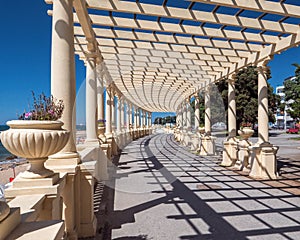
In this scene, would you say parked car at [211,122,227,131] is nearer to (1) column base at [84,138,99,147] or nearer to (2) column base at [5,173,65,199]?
(1) column base at [84,138,99,147]

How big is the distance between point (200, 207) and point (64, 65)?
3.84m

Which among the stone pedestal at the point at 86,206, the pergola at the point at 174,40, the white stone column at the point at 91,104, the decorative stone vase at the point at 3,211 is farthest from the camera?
the white stone column at the point at 91,104

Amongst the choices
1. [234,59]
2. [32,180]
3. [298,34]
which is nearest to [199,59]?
[234,59]

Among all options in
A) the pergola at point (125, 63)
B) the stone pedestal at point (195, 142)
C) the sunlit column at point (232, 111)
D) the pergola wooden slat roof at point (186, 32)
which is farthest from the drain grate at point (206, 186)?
the stone pedestal at point (195, 142)

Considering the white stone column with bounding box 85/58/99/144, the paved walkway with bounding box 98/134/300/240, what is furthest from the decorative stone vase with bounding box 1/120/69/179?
the white stone column with bounding box 85/58/99/144

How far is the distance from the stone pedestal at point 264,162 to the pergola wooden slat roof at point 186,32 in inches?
123

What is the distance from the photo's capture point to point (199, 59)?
9711 mm

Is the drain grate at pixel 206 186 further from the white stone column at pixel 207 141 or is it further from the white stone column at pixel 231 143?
the white stone column at pixel 207 141

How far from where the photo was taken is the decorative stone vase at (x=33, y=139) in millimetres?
2162

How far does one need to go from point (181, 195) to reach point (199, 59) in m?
5.98

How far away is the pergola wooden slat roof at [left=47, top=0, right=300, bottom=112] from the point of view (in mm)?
5910

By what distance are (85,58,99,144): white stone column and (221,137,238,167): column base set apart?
5.66 m

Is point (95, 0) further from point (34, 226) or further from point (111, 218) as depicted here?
point (34, 226)

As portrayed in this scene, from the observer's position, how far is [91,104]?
703 centimetres
